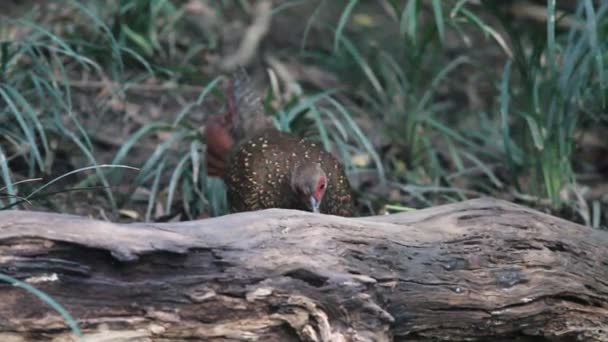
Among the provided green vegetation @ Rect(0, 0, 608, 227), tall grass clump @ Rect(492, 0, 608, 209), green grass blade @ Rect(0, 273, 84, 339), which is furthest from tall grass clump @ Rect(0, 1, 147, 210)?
tall grass clump @ Rect(492, 0, 608, 209)

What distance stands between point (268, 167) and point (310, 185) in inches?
13.5

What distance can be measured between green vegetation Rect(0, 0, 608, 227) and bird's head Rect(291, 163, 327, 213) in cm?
38

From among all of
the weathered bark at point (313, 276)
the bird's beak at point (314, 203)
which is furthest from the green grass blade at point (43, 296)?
the bird's beak at point (314, 203)

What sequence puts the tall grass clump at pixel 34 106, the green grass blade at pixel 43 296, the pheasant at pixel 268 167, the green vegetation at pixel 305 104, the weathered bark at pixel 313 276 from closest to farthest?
the green grass blade at pixel 43 296 → the weathered bark at pixel 313 276 → the tall grass clump at pixel 34 106 → the pheasant at pixel 268 167 → the green vegetation at pixel 305 104

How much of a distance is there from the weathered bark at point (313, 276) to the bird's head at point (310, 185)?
2.86 ft

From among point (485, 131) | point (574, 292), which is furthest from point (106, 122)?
→ point (574, 292)

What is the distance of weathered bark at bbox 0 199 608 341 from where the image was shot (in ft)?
8.54

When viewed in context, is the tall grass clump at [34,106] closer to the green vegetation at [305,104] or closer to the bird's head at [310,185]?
the green vegetation at [305,104]

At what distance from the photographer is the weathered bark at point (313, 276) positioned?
103 inches

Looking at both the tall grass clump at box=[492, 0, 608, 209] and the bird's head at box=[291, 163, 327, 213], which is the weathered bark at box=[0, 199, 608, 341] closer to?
the bird's head at box=[291, 163, 327, 213]

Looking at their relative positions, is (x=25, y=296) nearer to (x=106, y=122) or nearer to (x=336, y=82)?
(x=106, y=122)

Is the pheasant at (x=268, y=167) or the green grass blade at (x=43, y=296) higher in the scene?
the green grass blade at (x=43, y=296)

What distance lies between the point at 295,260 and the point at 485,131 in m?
3.11

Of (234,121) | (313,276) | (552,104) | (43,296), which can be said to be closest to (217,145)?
(234,121)
